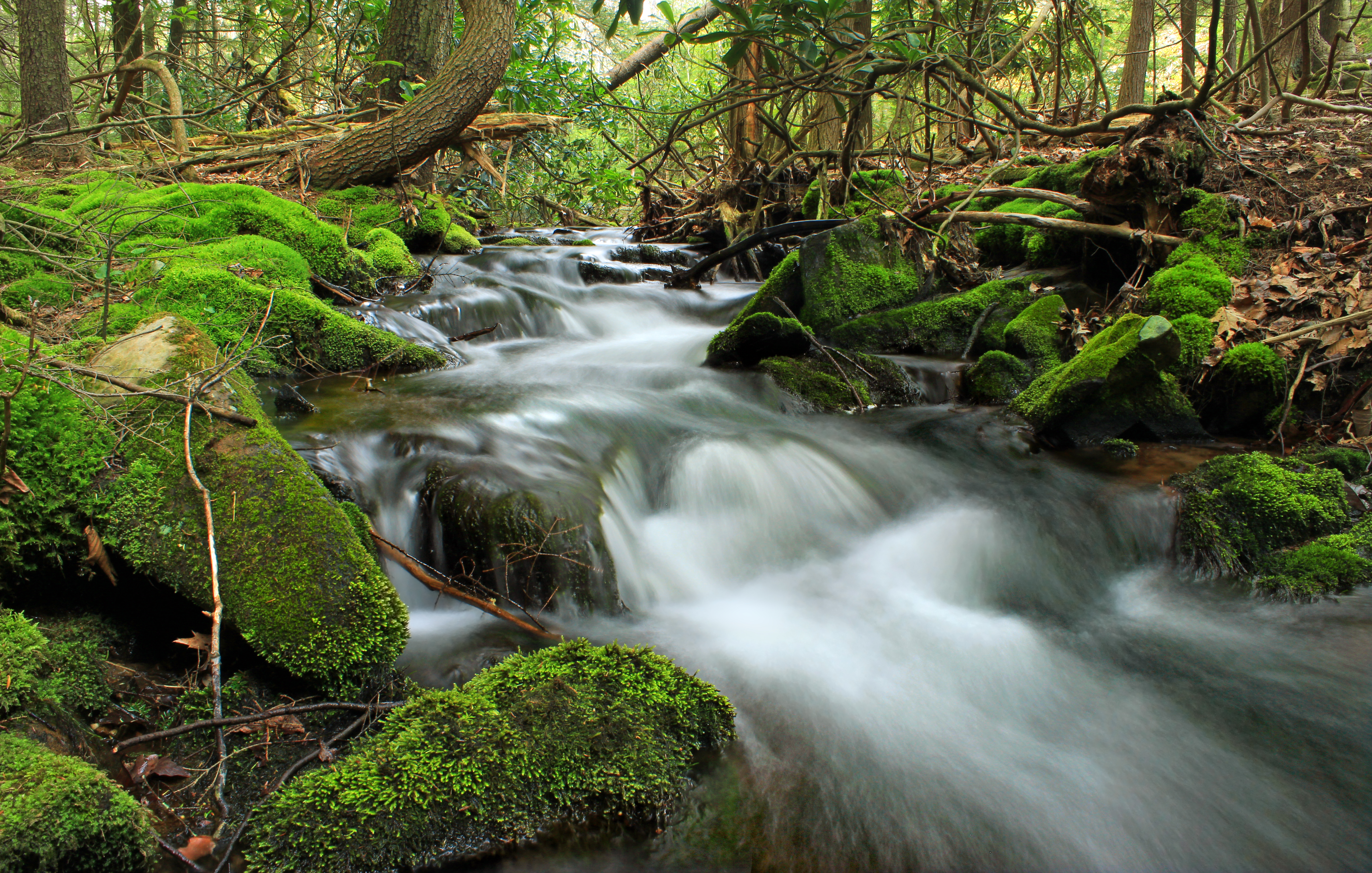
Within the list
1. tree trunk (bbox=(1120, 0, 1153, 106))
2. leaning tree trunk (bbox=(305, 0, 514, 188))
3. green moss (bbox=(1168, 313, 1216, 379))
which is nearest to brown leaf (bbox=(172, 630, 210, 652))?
green moss (bbox=(1168, 313, 1216, 379))

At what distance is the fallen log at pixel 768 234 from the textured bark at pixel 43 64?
20.9 ft

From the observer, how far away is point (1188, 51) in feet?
25.7

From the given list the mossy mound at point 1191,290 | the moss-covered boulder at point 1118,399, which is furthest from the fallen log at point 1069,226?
the moss-covered boulder at point 1118,399

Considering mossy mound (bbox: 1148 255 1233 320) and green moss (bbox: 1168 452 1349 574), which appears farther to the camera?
mossy mound (bbox: 1148 255 1233 320)

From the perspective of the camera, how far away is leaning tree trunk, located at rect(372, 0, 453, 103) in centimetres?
954

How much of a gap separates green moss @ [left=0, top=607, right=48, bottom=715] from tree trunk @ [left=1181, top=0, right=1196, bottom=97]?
26.1 ft

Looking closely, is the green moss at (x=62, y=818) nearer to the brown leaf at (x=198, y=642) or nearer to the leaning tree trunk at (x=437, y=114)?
the brown leaf at (x=198, y=642)

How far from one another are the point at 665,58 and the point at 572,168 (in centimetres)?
451

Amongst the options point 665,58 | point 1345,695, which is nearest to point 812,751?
point 1345,695

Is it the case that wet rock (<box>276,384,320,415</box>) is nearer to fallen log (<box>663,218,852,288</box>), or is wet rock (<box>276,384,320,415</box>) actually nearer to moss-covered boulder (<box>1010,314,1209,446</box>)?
fallen log (<box>663,218,852,288</box>)

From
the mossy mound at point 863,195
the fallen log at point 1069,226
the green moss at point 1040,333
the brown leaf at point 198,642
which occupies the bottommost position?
the brown leaf at point 198,642

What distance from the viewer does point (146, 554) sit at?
2.44 meters

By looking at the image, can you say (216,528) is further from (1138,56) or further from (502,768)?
(1138,56)

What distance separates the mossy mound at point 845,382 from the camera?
5961 millimetres
